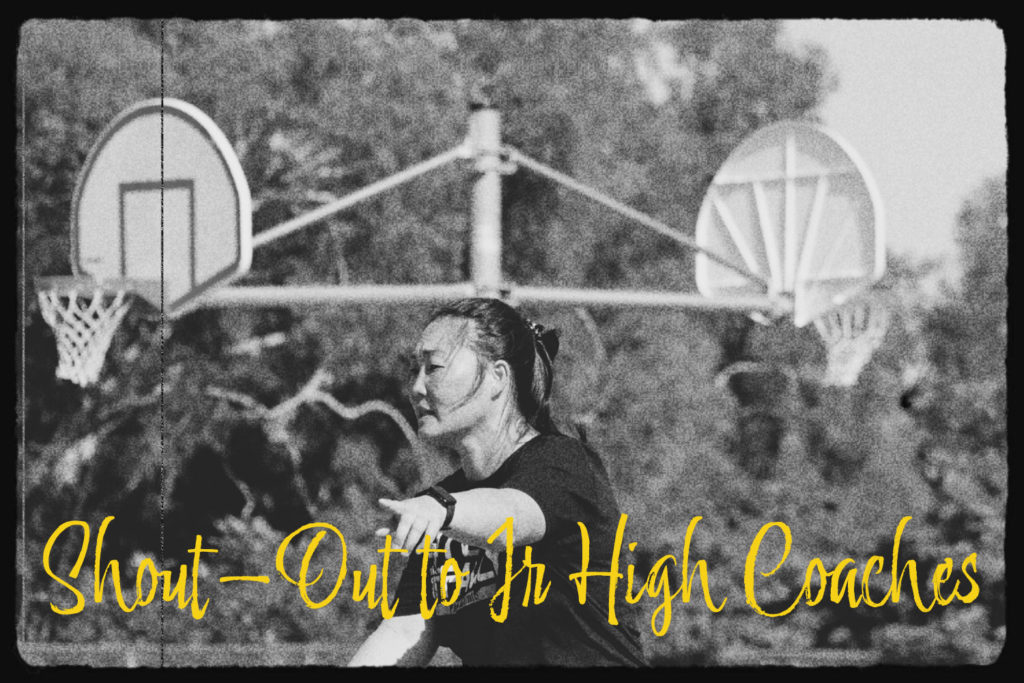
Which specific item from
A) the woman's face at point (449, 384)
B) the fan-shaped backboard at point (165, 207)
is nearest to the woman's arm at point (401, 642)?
the woman's face at point (449, 384)

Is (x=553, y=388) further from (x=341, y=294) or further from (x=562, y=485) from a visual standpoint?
(x=562, y=485)

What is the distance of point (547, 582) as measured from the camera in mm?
3105

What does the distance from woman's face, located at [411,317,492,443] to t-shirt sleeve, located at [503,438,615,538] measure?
8.2 inches

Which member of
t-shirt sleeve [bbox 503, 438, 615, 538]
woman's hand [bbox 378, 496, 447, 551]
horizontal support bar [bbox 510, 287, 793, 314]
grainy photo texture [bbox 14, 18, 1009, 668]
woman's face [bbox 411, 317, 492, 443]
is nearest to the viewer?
woman's hand [bbox 378, 496, 447, 551]

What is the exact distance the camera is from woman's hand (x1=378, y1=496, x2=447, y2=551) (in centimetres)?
240

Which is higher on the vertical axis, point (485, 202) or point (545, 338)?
point (485, 202)

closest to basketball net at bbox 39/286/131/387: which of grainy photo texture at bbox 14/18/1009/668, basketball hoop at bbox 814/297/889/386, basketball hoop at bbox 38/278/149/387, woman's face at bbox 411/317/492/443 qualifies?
basketball hoop at bbox 38/278/149/387

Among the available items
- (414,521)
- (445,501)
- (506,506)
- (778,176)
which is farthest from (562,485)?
(778,176)

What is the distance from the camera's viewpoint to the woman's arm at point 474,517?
2.41 meters

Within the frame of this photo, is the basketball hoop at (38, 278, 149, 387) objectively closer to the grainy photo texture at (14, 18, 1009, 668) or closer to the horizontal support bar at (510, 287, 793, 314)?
the horizontal support bar at (510, 287, 793, 314)

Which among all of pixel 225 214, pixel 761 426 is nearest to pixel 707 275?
pixel 225 214

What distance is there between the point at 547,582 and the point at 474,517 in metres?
0.54

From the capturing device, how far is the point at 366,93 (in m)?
7.46

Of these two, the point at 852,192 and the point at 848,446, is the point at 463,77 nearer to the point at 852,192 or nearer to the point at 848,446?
the point at 848,446
